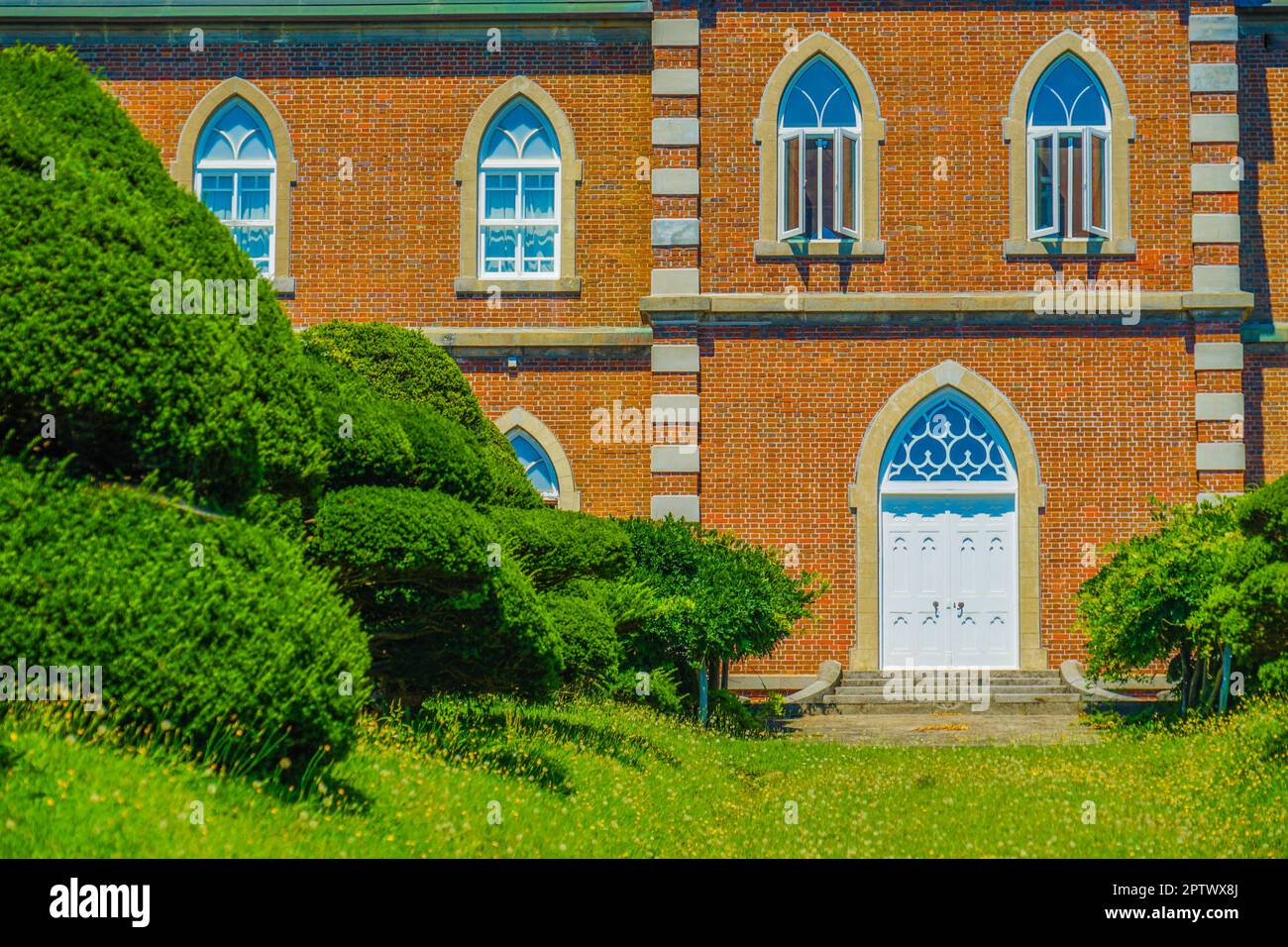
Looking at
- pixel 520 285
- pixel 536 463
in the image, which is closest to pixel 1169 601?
pixel 536 463

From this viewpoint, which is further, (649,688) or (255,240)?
(255,240)

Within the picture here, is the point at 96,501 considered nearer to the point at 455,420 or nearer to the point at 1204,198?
the point at 455,420

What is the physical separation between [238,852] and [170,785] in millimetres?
676

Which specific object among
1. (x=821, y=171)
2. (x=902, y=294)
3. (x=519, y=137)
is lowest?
(x=902, y=294)

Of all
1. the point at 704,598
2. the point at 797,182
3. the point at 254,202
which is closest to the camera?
the point at 704,598

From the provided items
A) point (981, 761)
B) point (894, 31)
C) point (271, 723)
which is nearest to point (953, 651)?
point (981, 761)

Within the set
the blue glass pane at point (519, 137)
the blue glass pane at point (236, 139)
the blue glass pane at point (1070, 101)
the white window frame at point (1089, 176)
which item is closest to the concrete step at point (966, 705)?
the white window frame at point (1089, 176)

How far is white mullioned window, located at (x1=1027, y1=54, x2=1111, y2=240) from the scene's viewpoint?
19.9m

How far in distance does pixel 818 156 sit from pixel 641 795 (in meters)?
11.2

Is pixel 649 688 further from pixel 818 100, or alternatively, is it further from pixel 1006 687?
pixel 818 100

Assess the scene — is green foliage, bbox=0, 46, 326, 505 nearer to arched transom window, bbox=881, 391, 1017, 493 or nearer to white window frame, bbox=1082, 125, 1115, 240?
arched transom window, bbox=881, 391, 1017, 493

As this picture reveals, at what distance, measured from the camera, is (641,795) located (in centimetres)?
1094

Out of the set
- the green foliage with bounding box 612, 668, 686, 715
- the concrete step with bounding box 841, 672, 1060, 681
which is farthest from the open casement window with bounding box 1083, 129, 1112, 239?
Result: the green foliage with bounding box 612, 668, 686, 715

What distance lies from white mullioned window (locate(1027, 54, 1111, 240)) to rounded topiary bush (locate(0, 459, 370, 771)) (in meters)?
14.2
